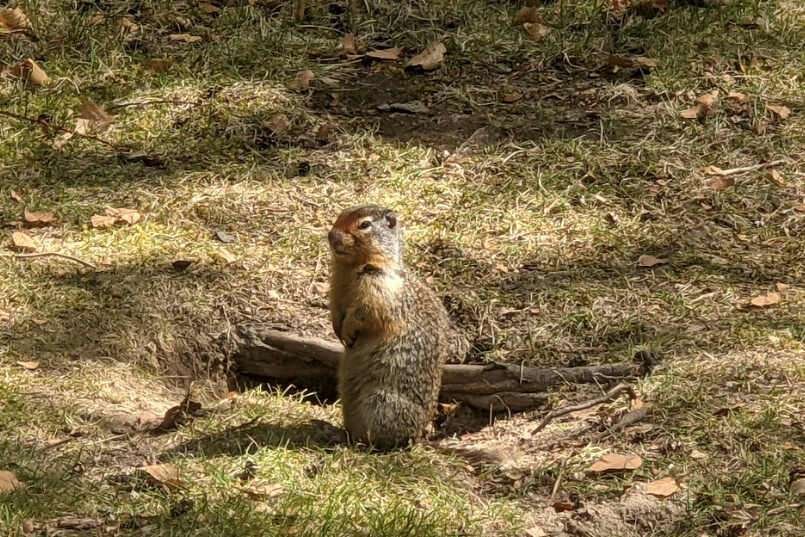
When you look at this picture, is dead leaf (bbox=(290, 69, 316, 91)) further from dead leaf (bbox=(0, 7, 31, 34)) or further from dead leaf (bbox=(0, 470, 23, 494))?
dead leaf (bbox=(0, 470, 23, 494))

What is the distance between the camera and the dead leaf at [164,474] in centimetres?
487

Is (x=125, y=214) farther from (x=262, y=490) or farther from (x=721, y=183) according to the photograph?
(x=721, y=183)

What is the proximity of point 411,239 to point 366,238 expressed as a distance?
4.97ft

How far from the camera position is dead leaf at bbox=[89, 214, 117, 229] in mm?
7035

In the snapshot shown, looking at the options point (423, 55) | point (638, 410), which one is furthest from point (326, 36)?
point (638, 410)

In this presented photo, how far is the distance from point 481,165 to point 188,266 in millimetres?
1954

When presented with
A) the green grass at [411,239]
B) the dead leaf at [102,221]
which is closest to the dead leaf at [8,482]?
the green grass at [411,239]

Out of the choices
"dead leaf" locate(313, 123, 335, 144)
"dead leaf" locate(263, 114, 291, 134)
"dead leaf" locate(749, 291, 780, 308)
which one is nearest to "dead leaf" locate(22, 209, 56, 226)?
"dead leaf" locate(263, 114, 291, 134)

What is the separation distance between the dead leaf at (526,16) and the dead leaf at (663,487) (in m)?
4.52

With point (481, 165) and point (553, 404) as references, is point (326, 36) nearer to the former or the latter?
point (481, 165)

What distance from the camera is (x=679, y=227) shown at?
7.17 meters

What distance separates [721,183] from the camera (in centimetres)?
743

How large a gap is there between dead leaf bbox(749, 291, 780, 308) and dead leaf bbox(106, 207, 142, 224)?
3.43 meters

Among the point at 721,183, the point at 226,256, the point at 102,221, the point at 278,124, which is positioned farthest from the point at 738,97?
the point at 102,221
